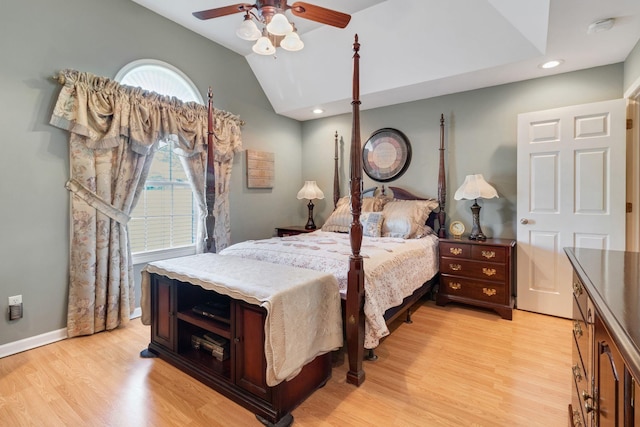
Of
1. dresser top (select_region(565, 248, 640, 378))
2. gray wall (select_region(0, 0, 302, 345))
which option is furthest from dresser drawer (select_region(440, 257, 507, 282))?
gray wall (select_region(0, 0, 302, 345))

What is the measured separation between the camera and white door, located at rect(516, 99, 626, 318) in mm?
2740

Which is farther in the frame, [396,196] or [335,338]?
[396,196]

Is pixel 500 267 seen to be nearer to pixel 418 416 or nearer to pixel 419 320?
pixel 419 320

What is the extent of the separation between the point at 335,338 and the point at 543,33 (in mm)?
2824

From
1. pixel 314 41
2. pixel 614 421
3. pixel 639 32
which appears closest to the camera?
pixel 614 421

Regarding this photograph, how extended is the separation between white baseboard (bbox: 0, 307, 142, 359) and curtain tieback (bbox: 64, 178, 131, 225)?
3.34ft

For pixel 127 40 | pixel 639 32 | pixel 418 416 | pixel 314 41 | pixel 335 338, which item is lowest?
pixel 418 416

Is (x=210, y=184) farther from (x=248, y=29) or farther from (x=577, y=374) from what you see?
(x=577, y=374)

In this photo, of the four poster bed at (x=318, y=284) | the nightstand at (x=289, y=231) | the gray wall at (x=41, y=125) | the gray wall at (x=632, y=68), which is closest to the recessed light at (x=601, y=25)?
the gray wall at (x=632, y=68)

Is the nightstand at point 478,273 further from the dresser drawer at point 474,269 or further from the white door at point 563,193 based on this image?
the white door at point 563,193

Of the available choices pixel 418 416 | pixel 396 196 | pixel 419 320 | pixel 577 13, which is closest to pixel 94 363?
pixel 418 416

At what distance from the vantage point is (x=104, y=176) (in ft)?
8.80

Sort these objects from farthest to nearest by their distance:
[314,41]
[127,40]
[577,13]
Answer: [314,41] → [127,40] → [577,13]

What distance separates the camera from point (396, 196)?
13.4 ft
